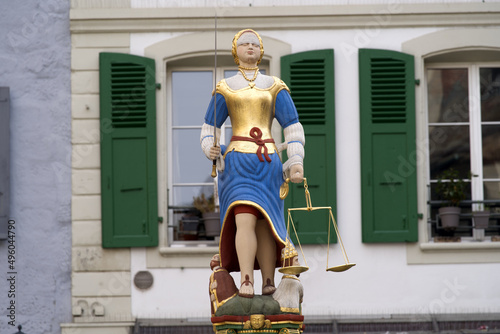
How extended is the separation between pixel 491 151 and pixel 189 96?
3451mm

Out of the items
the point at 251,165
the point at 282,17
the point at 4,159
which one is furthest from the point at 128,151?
the point at 251,165

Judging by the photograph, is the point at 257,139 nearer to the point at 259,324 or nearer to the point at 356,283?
the point at 259,324

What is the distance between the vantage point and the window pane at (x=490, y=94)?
13.6m

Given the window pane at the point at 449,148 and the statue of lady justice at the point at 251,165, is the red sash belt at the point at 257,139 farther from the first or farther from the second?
the window pane at the point at 449,148

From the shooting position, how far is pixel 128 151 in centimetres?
1303

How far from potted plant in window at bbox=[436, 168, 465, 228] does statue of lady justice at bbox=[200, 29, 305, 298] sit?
4.61m

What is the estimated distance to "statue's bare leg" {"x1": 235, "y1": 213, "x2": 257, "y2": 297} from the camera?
333 inches

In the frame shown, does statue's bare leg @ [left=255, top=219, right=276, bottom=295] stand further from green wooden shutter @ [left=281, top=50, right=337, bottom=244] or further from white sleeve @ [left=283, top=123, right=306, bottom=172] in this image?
green wooden shutter @ [left=281, top=50, right=337, bottom=244]

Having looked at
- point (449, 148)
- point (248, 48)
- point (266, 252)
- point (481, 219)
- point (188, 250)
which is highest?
point (248, 48)

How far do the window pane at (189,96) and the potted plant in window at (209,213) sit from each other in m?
0.91

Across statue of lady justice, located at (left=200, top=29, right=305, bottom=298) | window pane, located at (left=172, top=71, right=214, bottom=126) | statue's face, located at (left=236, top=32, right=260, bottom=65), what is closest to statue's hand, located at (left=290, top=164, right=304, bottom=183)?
statue of lady justice, located at (left=200, top=29, right=305, bottom=298)

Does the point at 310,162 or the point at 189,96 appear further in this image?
the point at 189,96

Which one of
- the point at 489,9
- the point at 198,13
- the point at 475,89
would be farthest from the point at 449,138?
the point at 198,13

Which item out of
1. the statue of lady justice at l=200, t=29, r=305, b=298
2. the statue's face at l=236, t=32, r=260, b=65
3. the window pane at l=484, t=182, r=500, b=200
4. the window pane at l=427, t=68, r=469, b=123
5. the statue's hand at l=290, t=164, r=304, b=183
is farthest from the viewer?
the window pane at l=427, t=68, r=469, b=123
